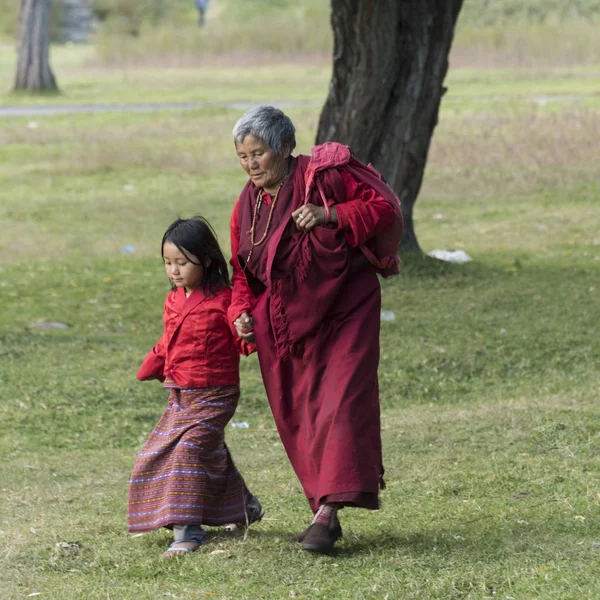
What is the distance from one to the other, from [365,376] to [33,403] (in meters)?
3.51

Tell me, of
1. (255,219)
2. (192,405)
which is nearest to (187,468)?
(192,405)

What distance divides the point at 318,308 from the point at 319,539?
0.85 m

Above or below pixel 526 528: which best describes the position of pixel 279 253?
above

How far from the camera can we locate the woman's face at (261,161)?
14.2 feet

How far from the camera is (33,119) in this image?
2333cm

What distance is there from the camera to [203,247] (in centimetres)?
454

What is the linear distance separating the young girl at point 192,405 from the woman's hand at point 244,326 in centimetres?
9

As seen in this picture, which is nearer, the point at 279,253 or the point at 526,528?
the point at 279,253

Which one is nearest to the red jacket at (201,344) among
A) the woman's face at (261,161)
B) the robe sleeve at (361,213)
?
the woman's face at (261,161)

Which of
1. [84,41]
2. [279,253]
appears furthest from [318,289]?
[84,41]

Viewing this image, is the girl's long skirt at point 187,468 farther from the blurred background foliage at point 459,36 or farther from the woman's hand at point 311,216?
the blurred background foliage at point 459,36

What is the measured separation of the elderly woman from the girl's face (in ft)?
0.62

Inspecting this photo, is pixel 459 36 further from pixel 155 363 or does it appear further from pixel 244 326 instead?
pixel 244 326

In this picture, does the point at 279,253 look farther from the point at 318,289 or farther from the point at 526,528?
the point at 526,528
